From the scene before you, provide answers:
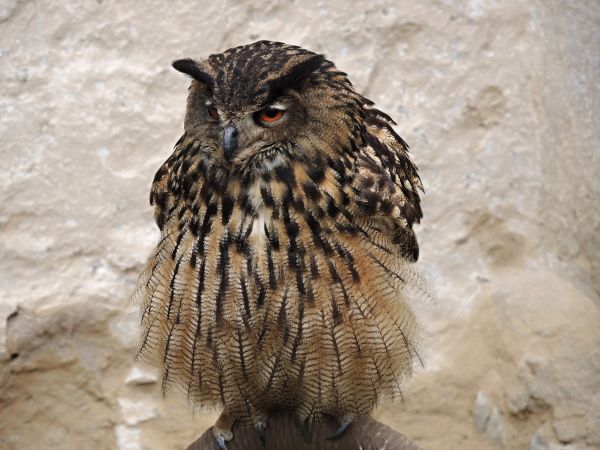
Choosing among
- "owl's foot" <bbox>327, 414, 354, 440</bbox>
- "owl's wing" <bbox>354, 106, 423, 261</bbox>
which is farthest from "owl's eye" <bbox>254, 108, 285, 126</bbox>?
"owl's foot" <bbox>327, 414, 354, 440</bbox>

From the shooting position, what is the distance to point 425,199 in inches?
161

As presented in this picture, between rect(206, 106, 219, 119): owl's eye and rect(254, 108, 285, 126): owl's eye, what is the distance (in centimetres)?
10

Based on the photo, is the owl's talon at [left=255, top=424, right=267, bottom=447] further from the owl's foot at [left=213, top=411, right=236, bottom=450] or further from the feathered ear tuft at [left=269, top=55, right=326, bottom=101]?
the feathered ear tuft at [left=269, top=55, right=326, bottom=101]

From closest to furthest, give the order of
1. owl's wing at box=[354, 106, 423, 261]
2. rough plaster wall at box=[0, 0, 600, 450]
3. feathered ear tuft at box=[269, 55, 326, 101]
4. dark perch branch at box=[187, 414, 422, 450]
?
feathered ear tuft at box=[269, 55, 326, 101], owl's wing at box=[354, 106, 423, 261], dark perch branch at box=[187, 414, 422, 450], rough plaster wall at box=[0, 0, 600, 450]

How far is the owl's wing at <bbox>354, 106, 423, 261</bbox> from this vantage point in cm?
245

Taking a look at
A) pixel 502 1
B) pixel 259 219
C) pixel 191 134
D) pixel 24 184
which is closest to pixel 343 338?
pixel 259 219

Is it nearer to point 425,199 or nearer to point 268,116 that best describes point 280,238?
point 268,116

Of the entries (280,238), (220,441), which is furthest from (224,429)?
(280,238)

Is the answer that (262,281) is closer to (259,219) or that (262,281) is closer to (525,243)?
(259,219)

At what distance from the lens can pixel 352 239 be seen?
2422mm

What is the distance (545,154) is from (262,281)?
218 centimetres

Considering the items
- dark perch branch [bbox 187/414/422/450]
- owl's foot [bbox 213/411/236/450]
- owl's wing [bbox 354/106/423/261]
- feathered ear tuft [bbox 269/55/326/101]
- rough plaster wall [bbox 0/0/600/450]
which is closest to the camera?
feathered ear tuft [bbox 269/55/326/101]

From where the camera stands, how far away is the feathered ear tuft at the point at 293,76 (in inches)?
84.9

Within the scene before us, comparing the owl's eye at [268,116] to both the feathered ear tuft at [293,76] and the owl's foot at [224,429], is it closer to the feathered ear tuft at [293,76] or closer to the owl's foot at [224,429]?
the feathered ear tuft at [293,76]
